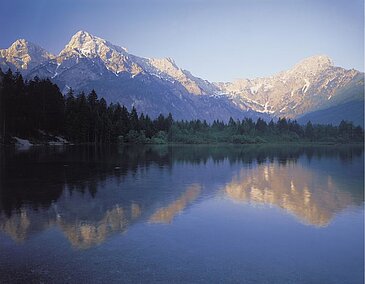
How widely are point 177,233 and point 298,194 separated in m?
19.4

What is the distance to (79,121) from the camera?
154 meters

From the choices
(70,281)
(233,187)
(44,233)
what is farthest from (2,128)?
(70,281)

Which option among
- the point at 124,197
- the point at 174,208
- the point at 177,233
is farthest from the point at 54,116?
the point at 177,233

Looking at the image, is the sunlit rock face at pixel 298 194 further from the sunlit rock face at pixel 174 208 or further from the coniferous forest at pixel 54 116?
the coniferous forest at pixel 54 116

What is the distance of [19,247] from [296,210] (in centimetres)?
→ 2077

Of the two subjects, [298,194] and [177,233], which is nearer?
[177,233]

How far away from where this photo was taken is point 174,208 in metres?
28.5

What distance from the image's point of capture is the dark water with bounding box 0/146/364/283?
50.5ft

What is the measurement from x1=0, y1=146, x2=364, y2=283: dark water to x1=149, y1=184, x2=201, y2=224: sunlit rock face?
0.10 m

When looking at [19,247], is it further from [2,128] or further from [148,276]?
[2,128]

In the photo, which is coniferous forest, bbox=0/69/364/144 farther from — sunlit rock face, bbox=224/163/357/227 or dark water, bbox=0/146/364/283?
sunlit rock face, bbox=224/163/357/227

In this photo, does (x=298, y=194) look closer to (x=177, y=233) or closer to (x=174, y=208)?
(x=174, y=208)

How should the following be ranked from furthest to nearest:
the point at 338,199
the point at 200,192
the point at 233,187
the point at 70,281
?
the point at 233,187
the point at 200,192
the point at 338,199
the point at 70,281

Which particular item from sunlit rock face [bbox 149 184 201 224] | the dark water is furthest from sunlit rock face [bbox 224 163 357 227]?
sunlit rock face [bbox 149 184 201 224]
